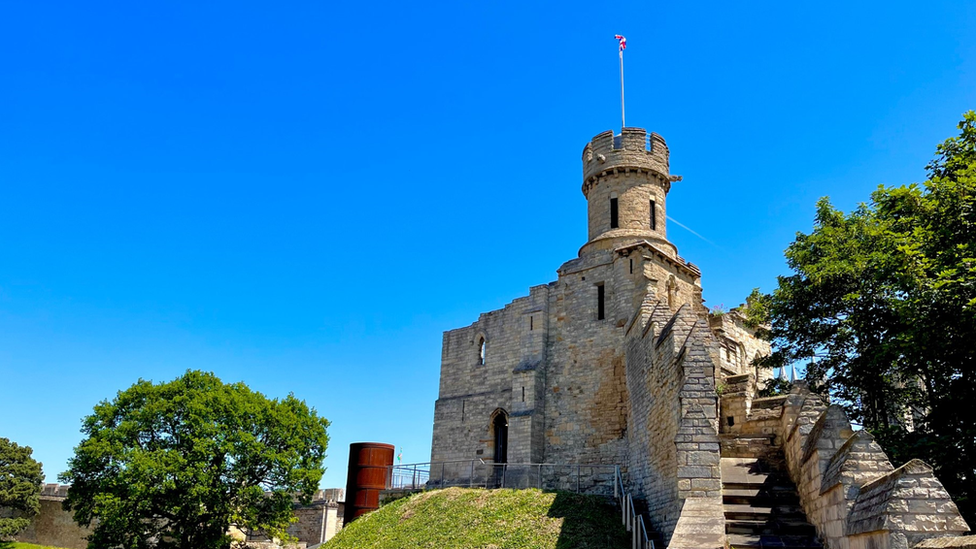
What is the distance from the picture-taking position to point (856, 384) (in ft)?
53.3

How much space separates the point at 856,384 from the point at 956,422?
160 inches

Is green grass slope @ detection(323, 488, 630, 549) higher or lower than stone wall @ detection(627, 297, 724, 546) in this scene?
lower

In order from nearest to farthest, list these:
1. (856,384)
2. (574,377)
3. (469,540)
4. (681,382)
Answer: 1. (681,382)
2. (856,384)
3. (469,540)
4. (574,377)

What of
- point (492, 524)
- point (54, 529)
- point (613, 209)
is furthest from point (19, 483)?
point (613, 209)

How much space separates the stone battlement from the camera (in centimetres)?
2700

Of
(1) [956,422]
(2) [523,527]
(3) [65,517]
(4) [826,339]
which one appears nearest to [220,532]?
(2) [523,527]

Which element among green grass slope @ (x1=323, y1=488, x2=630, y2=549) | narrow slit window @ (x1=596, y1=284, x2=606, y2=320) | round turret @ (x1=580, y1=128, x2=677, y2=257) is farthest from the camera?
round turret @ (x1=580, y1=128, x2=677, y2=257)

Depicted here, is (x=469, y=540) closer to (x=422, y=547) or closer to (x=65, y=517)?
(x=422, y=547)

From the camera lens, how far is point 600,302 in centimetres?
2528

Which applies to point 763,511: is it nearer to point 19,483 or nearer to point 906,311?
point 906,311

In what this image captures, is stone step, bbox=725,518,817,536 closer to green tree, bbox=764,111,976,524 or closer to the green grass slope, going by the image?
green tree, bbox=764,111,976,524

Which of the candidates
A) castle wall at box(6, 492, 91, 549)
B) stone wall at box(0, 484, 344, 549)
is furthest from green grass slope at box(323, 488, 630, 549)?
castle wall at box(6, 492, 91, 549)

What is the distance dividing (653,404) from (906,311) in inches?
253

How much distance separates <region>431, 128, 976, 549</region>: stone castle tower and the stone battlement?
2.3 inches
